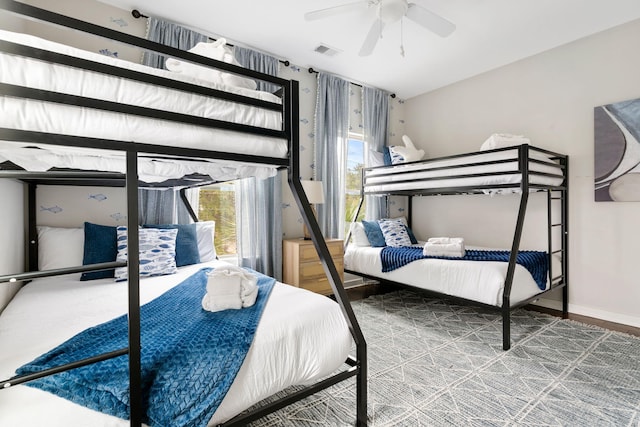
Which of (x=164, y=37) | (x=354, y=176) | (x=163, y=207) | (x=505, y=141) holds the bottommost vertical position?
(x=163, y=207)

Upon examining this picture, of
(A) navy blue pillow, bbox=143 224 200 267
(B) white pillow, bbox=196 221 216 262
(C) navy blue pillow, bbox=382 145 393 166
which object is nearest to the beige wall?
(C) navy blue pillow, bbox=382 145 393 166

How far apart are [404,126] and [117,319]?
4.60 m

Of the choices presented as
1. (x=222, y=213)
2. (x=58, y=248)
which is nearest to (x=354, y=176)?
(x=222, y=213)

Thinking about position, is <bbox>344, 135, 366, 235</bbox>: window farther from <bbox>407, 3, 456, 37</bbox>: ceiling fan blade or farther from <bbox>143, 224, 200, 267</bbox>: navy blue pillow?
<bbox>143, 224, 200, 267</bbox>: navy blue pillow

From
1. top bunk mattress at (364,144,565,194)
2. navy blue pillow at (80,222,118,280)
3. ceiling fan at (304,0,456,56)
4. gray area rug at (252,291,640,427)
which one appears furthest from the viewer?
top bunk mattress at (364,144,565,194)

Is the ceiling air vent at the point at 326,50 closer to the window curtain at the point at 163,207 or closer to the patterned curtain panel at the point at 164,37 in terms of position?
the patterned curtain panel at the point at 164,37

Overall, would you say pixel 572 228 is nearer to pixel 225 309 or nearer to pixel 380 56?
pixel 380 56

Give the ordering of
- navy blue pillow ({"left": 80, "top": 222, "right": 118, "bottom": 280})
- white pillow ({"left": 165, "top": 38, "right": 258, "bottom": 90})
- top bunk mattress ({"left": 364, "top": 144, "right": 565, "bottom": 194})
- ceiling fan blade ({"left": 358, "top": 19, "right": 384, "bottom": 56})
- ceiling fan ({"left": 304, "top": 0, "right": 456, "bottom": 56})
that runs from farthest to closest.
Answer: top bunk mattress ({"left": 364, "top": 144, "right": 565, "bottom": 194}) < ceiling fan blade ({"left": 358, "top": 19, "right": 384, "bottom": 56}) < ceiling fan ({"left": 304, "top": 0, "right": 456, "bottom": 56}) < navy blue pillow ({"left": 80, "top": 222, "right": 118, "bottom": 280}) < white pillow ({"left": 165, "top": 38, "right": 258, "bottom": 90})

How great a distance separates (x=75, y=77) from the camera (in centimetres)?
101

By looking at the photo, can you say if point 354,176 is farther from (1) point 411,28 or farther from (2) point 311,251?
(1) point 411,28

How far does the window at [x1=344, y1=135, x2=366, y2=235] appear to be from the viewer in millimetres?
4375

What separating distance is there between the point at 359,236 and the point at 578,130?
8.42 feet

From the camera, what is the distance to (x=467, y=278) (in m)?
2.66

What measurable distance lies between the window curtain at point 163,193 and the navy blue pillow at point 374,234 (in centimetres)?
208
